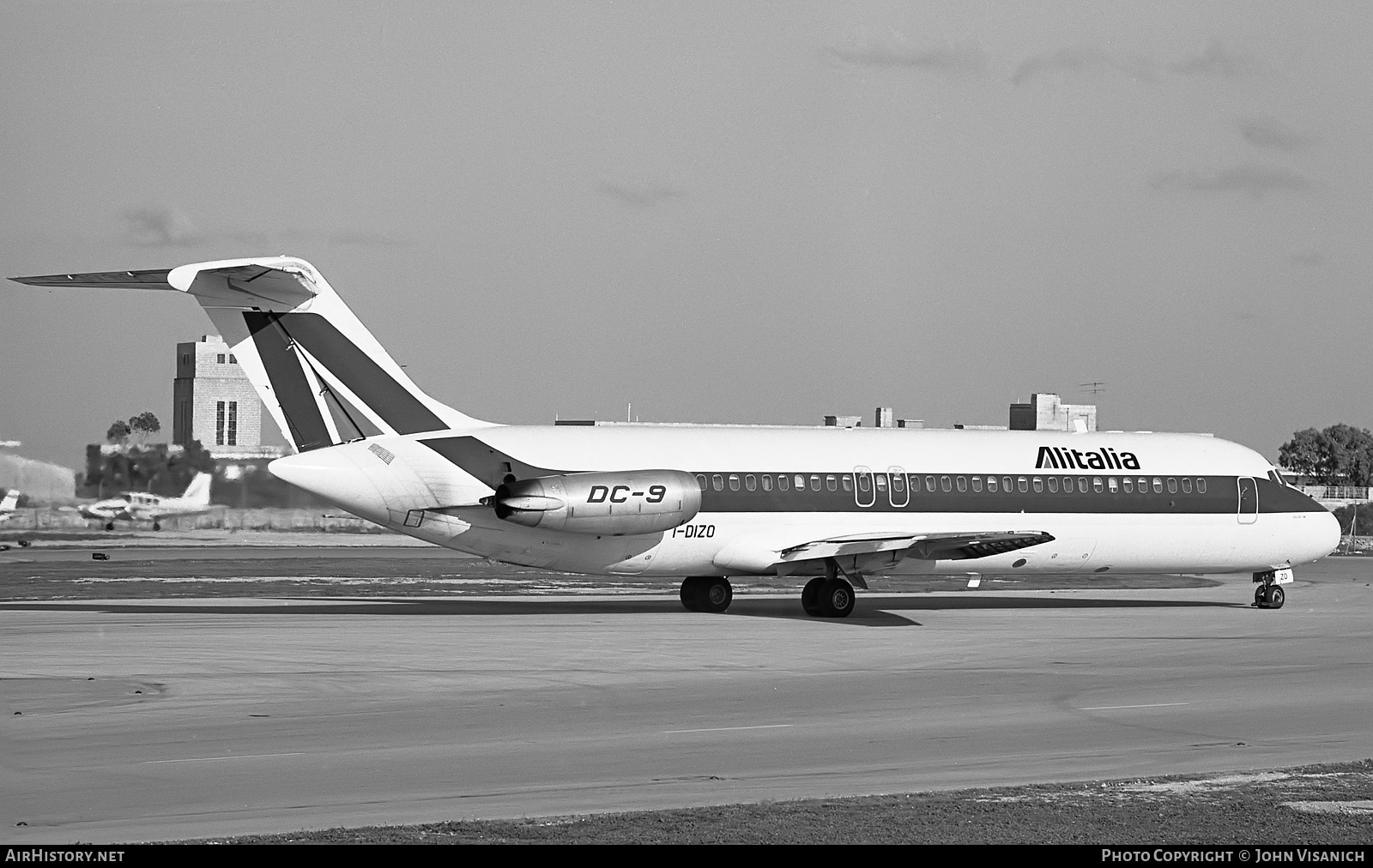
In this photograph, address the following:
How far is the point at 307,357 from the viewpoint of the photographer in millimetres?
28062

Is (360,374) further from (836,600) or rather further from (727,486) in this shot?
(836,600)

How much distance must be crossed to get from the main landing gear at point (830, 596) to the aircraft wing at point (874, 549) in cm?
44

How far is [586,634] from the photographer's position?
2672cm

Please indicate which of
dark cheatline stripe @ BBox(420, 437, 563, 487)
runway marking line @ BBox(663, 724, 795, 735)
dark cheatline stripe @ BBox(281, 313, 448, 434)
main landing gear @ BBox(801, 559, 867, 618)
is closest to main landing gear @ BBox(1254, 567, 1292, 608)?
main landing gear @ BBox(801, 559, 867, 618)

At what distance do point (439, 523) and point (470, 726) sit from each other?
1326 centimetres

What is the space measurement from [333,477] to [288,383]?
1.85m

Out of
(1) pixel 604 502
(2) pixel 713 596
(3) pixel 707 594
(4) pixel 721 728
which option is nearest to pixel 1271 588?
(2) pixel 713 596

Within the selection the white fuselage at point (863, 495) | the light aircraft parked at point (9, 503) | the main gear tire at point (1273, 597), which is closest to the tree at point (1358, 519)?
the main gear tire at point (1273, 597)

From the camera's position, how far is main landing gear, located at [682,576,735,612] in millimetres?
33469

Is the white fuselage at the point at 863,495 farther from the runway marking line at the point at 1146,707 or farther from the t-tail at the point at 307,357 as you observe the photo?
the runway marking line at the point at 1146,707

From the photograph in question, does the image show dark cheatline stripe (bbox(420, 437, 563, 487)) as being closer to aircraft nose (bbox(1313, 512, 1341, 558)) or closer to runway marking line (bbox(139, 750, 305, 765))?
runway marking line (bbox(139, 750, 305, 765))

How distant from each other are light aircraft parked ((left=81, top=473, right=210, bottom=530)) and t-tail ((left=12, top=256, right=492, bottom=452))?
33.5 feet
